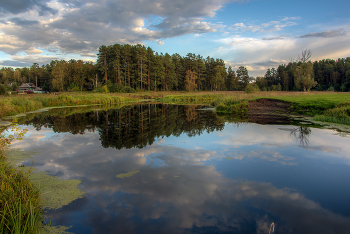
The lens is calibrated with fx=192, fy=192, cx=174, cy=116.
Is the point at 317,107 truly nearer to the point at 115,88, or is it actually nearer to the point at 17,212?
the point at 17,212

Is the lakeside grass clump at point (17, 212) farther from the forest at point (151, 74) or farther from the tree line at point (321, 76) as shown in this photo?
the tree line at point (321, 76)

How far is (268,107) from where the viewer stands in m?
20.2

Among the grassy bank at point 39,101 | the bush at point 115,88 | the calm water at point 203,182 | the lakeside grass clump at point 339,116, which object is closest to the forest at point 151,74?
the bush at point 115,88

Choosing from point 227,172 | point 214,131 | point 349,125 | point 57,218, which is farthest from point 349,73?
point 57,218

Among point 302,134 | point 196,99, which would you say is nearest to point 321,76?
point 196,99

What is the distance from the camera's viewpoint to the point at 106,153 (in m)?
7.46

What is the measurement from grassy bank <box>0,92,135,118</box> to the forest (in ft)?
58.5

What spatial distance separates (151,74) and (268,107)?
53.4 metres

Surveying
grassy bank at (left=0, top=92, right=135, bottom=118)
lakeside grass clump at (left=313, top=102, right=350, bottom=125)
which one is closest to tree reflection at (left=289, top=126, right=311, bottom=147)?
lakeside grass clump at (left=313, top=102, right=350, bottom=125)

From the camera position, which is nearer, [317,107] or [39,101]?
[317,107]

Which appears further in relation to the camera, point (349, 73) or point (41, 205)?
point (349, 73)

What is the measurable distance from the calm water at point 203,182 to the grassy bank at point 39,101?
10.1 m

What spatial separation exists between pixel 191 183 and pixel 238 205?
1337 millimetres

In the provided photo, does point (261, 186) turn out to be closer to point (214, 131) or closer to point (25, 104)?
point (214, 131)
